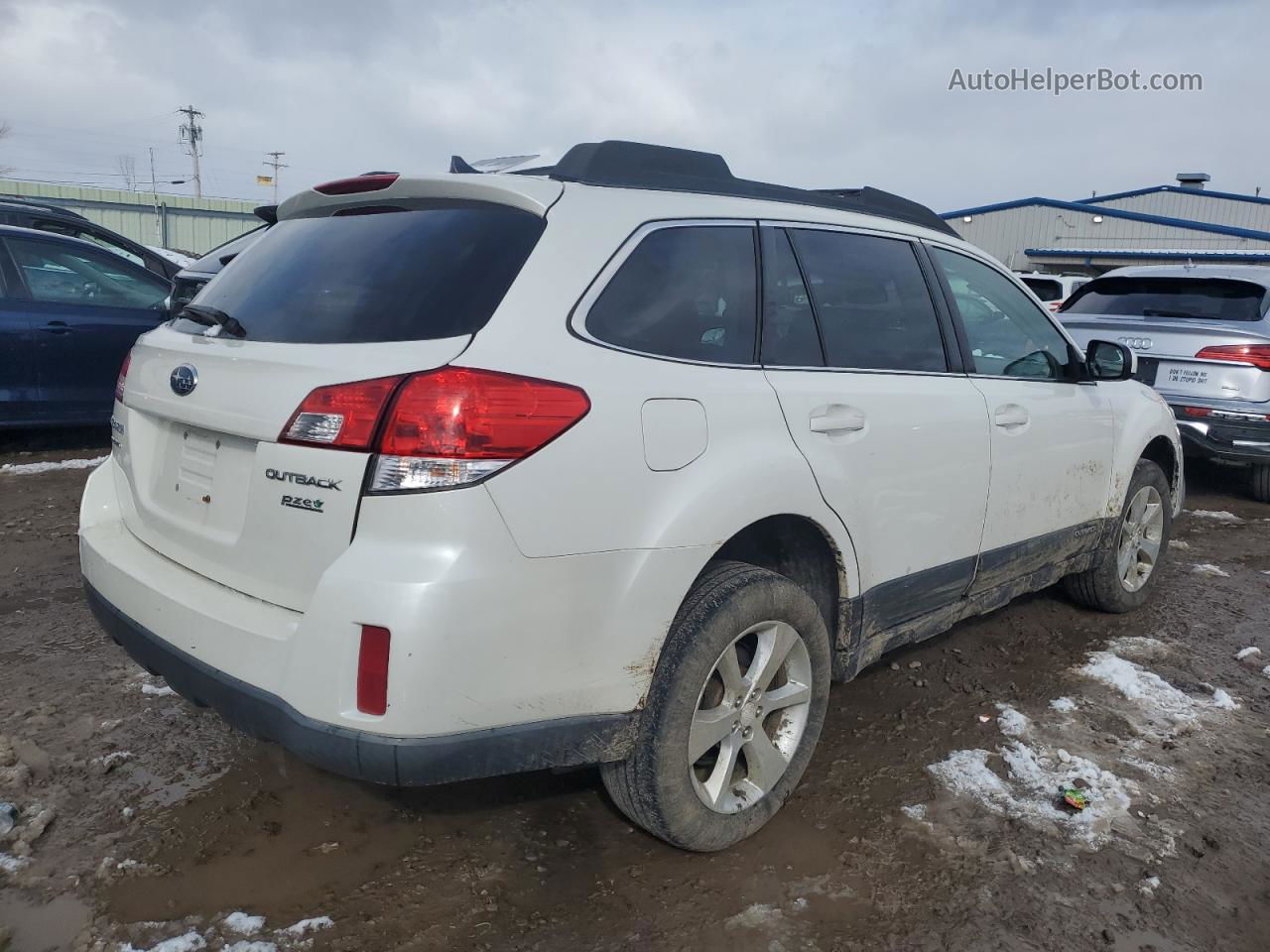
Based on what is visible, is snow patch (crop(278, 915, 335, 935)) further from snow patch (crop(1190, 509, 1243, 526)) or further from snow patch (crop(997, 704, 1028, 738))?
snow patch (crop(1190, 509, 1243, 526))

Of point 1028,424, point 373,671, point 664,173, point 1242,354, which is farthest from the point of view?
point 1242,354

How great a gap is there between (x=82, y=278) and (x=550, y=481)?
250 inches

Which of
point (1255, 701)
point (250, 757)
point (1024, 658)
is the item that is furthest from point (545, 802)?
point (1255, 701)

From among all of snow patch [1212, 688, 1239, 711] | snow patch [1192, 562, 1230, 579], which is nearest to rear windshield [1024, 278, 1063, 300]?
snow patch [1192, 562, 1230, 579]

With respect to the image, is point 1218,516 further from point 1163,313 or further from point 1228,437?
point 1163,313

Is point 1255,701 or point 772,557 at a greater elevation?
point 772,557

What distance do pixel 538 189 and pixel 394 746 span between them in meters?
1.34

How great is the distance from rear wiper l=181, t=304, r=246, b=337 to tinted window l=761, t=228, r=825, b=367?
1.39 metres

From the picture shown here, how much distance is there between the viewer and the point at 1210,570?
549 cm

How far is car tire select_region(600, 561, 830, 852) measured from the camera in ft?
7.58

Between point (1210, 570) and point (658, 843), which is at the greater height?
point (1210, 570)

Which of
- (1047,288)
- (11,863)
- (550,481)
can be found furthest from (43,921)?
(1047,288)

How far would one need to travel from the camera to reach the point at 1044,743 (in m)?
3.31

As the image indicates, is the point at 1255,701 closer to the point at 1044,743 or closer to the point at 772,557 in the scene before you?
the point at 1044,743
